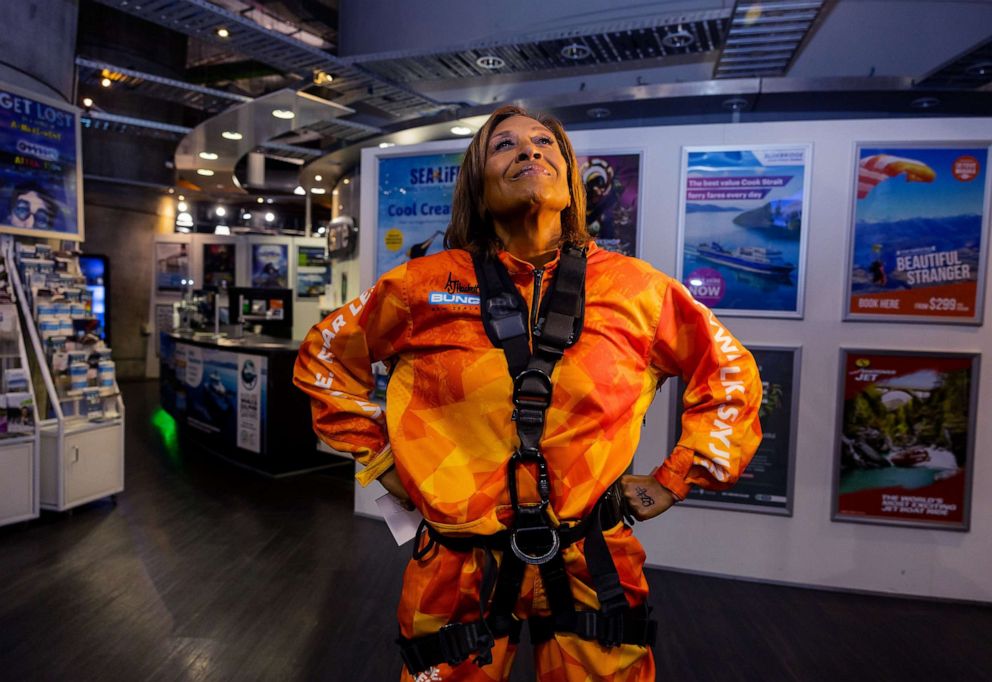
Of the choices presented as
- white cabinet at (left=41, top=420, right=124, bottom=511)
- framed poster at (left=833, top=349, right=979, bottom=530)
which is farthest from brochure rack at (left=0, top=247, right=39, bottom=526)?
framed poster at (left=833, top=349, right=979, bottom=530)

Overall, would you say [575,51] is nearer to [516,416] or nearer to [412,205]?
[412,205]

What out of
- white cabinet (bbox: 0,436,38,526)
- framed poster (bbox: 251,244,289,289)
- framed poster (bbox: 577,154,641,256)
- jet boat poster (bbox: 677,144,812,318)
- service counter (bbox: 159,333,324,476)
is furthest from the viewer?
framed poster (bbox: 251,244,289,289)

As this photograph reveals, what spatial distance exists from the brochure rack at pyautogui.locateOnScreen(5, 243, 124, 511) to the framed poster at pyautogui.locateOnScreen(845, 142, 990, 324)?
14.8 ft

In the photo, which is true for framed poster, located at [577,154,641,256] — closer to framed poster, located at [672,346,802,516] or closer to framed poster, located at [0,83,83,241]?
framed poster, located at [672,346,802,516]

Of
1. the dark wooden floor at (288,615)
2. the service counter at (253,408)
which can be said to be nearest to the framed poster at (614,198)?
the dark wooden floor at (288,615)

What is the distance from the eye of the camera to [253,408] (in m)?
5.30

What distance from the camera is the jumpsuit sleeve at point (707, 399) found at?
134 centimetres

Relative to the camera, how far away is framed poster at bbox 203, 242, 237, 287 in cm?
1162

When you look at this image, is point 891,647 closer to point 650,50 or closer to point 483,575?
point 483,575

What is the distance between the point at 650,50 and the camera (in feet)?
14.2

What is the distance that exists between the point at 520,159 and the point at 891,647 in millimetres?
2714

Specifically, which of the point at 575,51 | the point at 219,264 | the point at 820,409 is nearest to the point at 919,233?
the point at 820,409

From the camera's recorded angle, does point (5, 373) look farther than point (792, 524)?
Yes

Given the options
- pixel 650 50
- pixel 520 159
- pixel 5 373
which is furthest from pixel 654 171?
pixel 5 373
